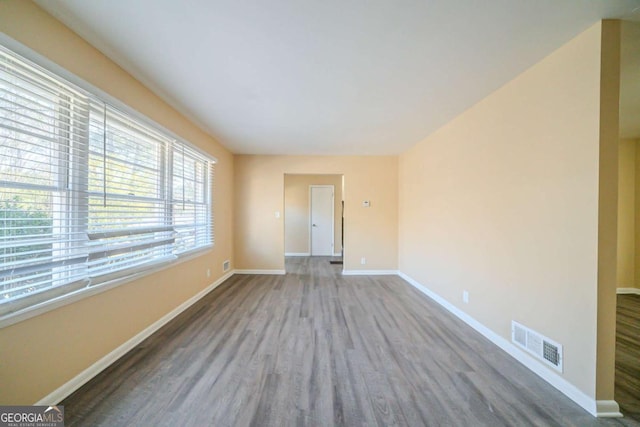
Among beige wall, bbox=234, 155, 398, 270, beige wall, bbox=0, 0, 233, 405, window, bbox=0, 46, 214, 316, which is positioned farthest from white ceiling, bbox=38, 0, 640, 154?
beige wall, bbox=234, 155, 398, 270

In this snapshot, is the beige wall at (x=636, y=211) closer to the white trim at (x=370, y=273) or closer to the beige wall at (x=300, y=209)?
the white trim at (x=370, y=273)

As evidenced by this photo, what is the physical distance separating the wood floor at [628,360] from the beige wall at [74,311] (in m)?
3.49

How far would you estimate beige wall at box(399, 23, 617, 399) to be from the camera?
143 cm

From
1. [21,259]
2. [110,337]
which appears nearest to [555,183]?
[21,259]

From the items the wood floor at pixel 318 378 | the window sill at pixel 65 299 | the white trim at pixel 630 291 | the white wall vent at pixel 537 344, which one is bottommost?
the wood floor at pixel 318 378

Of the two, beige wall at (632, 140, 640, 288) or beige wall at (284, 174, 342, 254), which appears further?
beige wall at (284, 174, 342, 254)

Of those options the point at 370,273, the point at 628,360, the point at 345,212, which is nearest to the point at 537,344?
the point at 628,360

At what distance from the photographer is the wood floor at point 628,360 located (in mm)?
1440

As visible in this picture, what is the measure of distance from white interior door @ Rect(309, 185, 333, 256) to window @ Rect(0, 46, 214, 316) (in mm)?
4413

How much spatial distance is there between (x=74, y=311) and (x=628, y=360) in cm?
422

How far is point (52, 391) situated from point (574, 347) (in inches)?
131

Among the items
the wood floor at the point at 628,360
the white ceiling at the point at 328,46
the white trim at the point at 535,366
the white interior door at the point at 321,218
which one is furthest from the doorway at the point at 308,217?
the wood floor at the point at 628,360

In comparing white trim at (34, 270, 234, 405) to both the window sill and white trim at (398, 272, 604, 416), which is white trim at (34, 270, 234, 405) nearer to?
the window sill

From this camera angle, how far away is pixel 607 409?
4.47 ft
